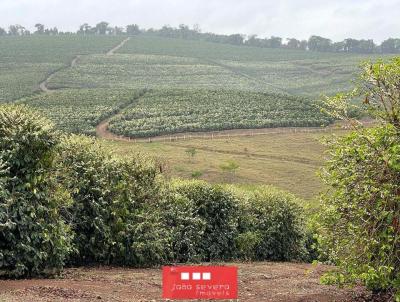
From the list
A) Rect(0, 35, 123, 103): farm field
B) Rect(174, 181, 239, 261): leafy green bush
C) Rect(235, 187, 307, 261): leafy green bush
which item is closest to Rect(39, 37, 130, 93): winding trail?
A: Rect(0, 35, 123, 103): farm field

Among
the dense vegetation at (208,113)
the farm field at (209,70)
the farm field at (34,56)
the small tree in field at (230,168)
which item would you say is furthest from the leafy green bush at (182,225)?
the farm field at (209,70)

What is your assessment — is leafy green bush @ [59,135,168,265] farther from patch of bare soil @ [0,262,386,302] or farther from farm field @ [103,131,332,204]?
farm field @ [103,131,332,204]

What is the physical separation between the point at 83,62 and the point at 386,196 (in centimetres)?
11477

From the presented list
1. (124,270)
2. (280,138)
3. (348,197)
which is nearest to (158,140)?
(280,138)

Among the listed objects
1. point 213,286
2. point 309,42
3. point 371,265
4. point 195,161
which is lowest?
point 195,161

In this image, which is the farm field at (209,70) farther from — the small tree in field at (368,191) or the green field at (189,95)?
the small tree in field at (368,191)

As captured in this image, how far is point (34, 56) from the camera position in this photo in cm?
12338

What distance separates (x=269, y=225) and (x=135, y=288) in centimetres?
1292

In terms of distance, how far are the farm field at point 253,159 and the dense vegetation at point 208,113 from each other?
447 cm

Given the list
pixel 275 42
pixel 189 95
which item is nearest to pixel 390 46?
pixel 275 42

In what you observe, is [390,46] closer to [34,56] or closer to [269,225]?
[34,56]

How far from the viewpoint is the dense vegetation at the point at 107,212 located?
44.2 feet

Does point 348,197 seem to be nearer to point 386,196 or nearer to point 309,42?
point 386,196

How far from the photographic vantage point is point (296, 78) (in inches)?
4985
